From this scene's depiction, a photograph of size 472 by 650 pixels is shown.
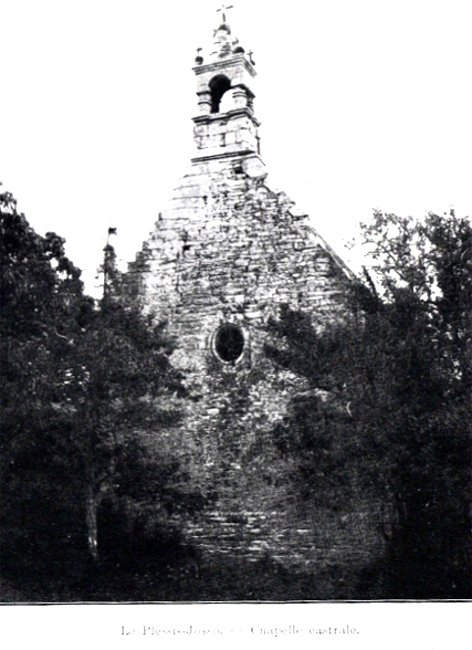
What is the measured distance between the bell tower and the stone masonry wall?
283 millimetres

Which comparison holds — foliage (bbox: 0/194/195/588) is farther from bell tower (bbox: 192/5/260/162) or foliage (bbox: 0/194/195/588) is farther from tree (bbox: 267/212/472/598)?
bell tower (bbox: 192/5/260/162)

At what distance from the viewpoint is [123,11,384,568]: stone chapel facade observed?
7633 millimetres

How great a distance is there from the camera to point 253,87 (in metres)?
9.76

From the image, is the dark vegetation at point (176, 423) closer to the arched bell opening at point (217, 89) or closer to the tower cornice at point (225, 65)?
the arched bell opening at point (217, 89)

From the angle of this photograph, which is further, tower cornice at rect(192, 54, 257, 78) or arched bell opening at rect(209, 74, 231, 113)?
arched bell opening at rect(209, 74, 231, 113)

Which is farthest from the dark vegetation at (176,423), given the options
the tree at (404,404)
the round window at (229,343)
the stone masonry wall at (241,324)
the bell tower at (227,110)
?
the bell tower at (227,110)

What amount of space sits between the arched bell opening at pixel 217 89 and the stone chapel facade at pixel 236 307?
0.86ft

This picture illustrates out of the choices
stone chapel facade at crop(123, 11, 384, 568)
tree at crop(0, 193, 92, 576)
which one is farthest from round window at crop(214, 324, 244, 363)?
tree at crop(0, 193, 92, 576)

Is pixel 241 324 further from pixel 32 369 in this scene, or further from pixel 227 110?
pixel 227 110

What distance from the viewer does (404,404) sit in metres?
6.86

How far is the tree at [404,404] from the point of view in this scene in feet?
21.6

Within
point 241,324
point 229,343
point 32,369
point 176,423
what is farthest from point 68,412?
point 241,324
